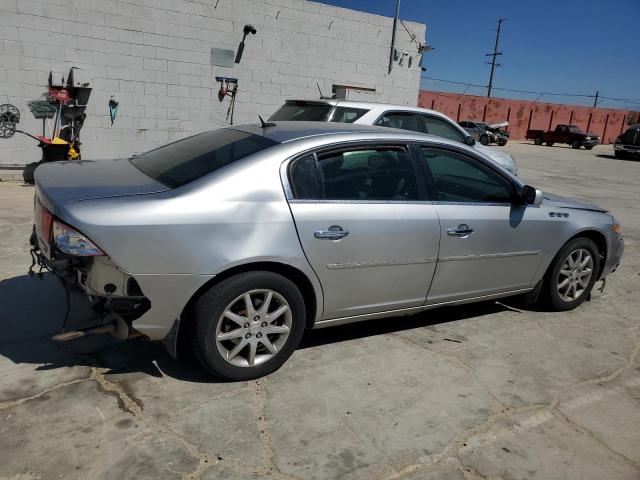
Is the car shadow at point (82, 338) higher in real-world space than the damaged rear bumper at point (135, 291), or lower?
lower

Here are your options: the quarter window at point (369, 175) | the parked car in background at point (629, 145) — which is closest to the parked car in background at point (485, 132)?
the parked car in background at point (629, 145)

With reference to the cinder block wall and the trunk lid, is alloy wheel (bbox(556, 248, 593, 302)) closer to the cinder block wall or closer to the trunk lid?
the trunk lid

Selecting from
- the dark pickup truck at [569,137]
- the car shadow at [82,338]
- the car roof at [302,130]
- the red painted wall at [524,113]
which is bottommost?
the car shadow at [82,338]

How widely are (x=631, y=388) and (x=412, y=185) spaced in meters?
2.00

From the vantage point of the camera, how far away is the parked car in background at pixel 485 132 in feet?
96.5

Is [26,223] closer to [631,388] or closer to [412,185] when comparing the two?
[412,185]

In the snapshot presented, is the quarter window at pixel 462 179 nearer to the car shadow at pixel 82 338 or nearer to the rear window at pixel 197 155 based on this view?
the car shadow at pixel 82 338

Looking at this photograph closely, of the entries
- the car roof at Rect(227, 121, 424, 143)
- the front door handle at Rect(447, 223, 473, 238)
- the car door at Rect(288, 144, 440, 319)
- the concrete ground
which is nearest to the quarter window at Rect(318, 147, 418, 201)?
the car door at Rect(288, 144, 440, 319)

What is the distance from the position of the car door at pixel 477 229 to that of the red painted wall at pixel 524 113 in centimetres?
3039

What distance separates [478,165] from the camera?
13.3 ft

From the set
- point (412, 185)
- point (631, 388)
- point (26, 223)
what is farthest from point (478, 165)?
point (26, 223)

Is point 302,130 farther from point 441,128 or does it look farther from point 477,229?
point 441,128

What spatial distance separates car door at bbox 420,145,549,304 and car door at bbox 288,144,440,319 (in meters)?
0.14

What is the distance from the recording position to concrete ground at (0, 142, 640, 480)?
2.60 m
